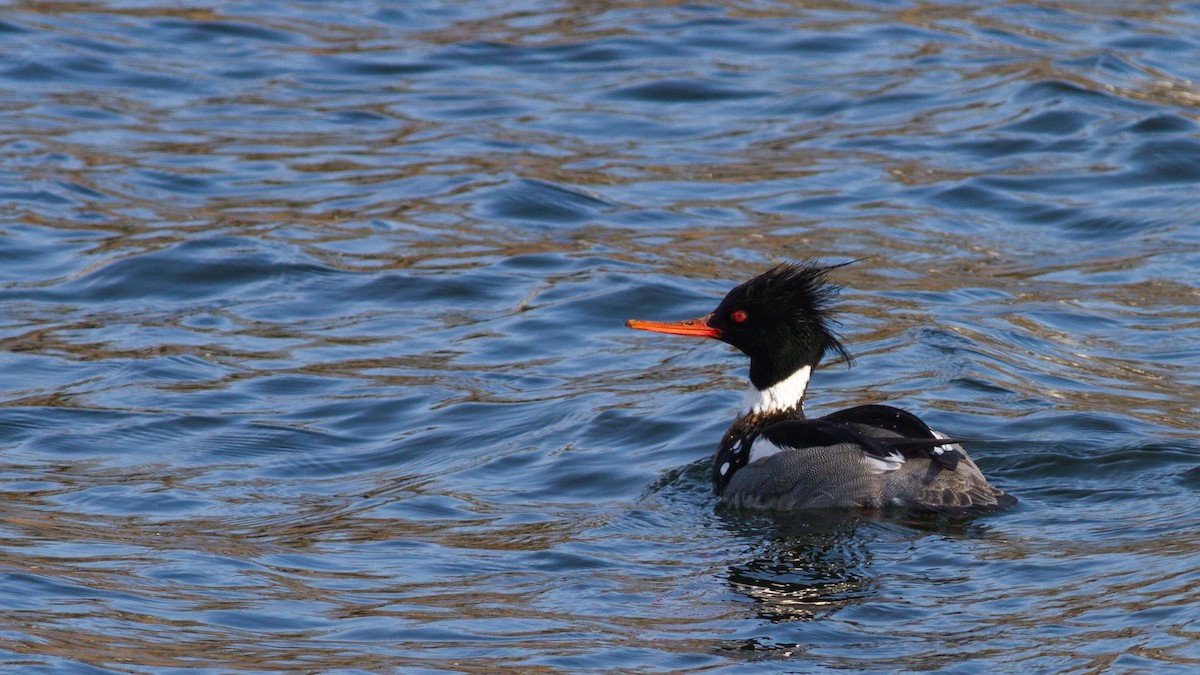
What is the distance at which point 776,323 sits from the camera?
29.6 feet

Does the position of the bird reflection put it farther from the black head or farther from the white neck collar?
the black head

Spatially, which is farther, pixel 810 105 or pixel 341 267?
pixel 810 105

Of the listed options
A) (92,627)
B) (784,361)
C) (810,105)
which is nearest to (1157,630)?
(784,361)

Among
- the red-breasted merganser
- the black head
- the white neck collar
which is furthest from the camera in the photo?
the white neck collar

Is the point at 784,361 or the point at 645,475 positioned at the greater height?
the point at 784,361

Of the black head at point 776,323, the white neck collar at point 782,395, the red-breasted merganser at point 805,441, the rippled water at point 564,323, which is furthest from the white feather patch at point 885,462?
the white neck collar at point 782,395

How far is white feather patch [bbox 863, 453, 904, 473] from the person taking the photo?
8086mm

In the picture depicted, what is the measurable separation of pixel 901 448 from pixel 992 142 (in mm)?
7872

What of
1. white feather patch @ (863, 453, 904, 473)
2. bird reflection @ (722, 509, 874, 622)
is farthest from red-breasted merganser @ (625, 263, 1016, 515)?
bird reflection @ (722, 509, 874, 622)

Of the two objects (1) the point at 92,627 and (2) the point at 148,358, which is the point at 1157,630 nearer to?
(1) the point at 92,627

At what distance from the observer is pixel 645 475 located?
Answer: 9148 millimetres

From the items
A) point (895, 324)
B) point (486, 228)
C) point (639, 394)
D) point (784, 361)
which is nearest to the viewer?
point (784, 361)

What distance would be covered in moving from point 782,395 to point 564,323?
2.83m

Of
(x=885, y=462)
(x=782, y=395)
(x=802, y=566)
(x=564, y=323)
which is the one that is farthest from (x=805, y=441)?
(x=564, y=323)
